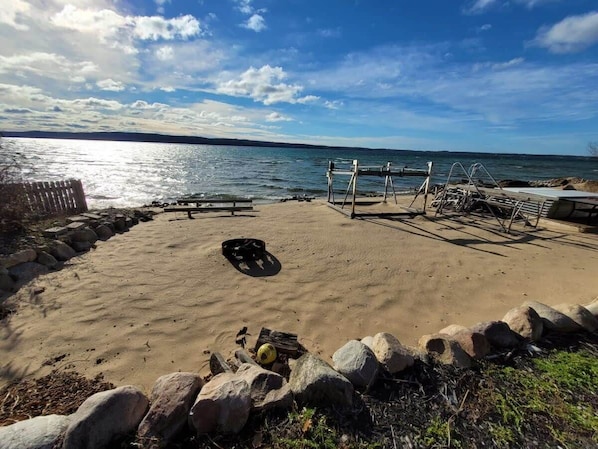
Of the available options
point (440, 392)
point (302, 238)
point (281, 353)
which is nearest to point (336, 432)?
point (440, 392)

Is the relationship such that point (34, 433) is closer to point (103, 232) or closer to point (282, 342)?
point (282, 342)

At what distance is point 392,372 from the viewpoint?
9.73 ft

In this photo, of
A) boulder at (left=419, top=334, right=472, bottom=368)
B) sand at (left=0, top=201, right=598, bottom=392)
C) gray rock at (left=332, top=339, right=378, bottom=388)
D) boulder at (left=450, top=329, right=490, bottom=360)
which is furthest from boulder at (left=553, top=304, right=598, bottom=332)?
gray rock at (left=332, top=339, right=378, bottom=388)

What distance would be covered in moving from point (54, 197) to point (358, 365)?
1092cm

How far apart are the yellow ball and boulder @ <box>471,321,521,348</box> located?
235cm

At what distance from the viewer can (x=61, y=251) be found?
6555 millimetres

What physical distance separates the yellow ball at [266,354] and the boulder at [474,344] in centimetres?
206

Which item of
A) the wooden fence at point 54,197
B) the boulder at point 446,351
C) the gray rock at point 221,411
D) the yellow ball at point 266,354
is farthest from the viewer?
the wooden fence at point 54,197

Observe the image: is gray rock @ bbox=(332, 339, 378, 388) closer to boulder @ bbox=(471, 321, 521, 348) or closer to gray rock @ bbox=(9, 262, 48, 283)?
boulder @ bbox=(471, 321, 521, 348)

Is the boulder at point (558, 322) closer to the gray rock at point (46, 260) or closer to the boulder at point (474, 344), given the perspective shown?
the boulder at point (474, 344)

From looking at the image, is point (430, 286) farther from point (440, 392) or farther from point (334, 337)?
point (440, 392)

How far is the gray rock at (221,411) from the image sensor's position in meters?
2.33

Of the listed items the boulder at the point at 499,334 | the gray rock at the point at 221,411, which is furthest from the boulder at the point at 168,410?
the boulder at the point at 499,334

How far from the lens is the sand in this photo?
3.83 m
